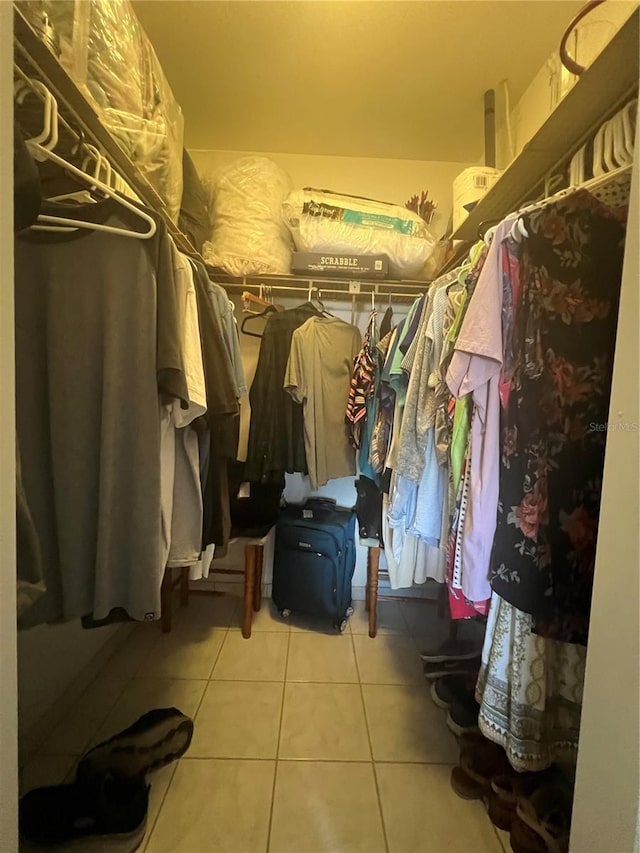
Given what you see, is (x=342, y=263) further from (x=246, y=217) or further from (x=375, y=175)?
(x=375, y=175)

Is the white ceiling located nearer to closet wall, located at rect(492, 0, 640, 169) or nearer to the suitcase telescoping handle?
closet wall, located at rect(492, 0, 640, 169)

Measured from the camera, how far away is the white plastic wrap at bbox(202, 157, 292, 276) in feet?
6.07

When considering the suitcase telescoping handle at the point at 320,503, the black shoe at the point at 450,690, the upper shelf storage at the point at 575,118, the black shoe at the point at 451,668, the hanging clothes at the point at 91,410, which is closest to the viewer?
the upper shelf storage at the point at 575,118

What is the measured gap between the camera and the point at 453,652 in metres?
1.76

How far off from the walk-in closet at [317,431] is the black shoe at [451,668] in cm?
2

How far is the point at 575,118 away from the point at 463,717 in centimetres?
171

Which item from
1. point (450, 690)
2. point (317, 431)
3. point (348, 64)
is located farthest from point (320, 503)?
point (348, 64)

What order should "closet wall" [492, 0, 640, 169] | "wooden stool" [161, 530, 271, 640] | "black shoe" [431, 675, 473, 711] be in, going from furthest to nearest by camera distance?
1. "wooden stool" [161, 530, 271, 640]
2. "black shoe" [431, 675, 473, 711]
3. "closet wall" [492, 0, 640, 169]

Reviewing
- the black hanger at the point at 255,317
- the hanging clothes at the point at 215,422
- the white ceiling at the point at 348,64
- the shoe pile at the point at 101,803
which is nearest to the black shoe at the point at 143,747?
the shoe pile at the point at 101,803

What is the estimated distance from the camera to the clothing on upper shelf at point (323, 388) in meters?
1.88

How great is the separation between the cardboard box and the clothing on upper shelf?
0.23m

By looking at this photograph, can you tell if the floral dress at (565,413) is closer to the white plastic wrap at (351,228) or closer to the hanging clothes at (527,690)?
the hanging clothes at (527,690)

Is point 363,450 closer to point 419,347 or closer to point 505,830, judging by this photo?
point 419,347

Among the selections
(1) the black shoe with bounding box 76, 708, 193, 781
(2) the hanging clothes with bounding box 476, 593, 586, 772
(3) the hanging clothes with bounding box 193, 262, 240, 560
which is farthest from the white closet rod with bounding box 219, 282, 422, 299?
(1) the black shoe with bounding box 76, 708, 193, 781
